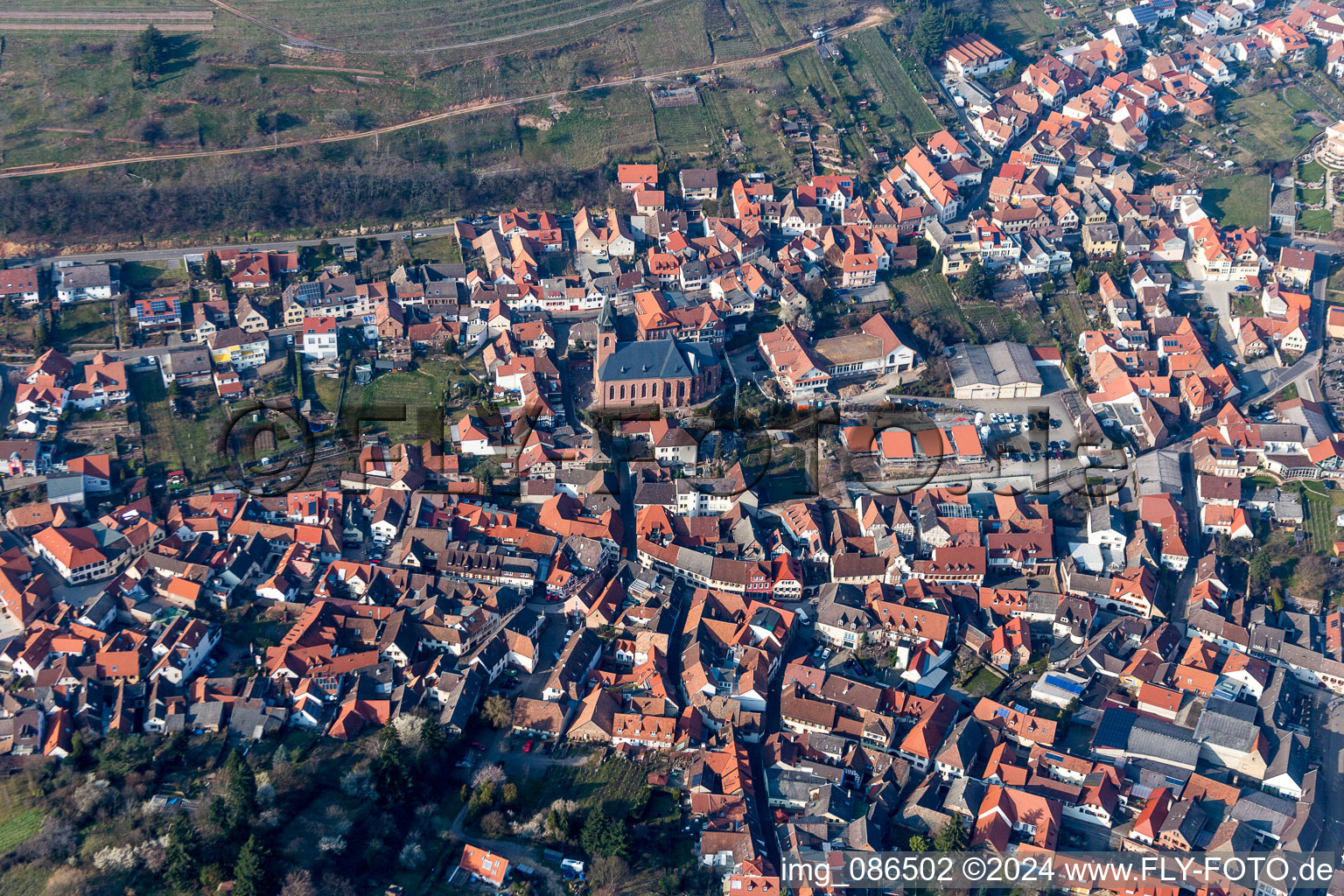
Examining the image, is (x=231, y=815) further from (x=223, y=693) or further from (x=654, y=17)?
(x=654, y=17)

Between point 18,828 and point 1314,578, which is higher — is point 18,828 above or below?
above

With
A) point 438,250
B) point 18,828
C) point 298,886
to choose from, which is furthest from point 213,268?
Result: point 298,886

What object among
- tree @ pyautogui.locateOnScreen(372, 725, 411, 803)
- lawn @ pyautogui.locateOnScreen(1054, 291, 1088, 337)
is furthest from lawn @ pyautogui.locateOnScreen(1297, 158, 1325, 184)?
tree @ pyautogui.locateOnScreen(372, 725, 411, 803)

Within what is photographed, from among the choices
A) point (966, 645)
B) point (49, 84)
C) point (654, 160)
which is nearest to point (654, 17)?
point (654, 160)

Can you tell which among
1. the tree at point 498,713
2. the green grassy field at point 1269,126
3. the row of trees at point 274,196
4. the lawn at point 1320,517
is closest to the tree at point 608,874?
the tree at point 498,713

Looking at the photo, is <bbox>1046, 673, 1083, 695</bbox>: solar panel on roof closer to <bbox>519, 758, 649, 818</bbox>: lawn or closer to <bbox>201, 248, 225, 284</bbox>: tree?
<bbox>519, 758, 649, 818</bbox>: lawn

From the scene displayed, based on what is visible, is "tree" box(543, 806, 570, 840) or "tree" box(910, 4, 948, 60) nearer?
"tree" box(543, 806, 570, 840)

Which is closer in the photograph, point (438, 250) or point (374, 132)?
point (438, 250)

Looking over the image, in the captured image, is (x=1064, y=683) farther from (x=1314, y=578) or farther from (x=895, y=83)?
(x=895, y=83)
